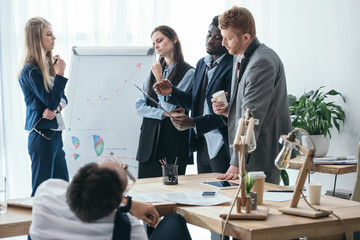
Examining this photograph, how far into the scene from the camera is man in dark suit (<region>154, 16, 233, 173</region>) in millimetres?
2848

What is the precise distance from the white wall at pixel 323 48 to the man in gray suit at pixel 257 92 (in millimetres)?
1603

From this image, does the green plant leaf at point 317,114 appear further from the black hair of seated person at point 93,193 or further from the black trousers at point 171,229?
the black hair of seated person at point 93,193

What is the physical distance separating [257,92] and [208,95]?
66cm

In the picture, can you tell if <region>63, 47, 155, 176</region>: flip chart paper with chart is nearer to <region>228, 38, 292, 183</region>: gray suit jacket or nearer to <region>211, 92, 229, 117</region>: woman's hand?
<region>211, 92, 229, 117</region>: woman's hand

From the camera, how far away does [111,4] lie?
436 centimetres

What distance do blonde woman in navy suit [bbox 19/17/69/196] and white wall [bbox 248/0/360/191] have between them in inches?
88.0

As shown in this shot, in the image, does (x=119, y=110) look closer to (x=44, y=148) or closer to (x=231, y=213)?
(x=44, y=148)

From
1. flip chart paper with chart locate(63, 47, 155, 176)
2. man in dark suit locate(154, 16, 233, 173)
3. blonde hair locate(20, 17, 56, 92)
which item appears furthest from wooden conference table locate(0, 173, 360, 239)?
flip chart paper with chart locate(63, 47, 155, 176)

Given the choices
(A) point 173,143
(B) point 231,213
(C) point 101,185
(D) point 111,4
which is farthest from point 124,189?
(D) point 111,4

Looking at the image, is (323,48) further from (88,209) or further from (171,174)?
(88,209)

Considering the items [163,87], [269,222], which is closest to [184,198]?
[269,222]

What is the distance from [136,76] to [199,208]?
2068 mm

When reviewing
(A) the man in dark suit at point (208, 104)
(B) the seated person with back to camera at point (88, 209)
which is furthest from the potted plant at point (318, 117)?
(B) the seated person with back to camera at point (88, 209)

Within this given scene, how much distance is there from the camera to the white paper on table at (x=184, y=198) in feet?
6.19
